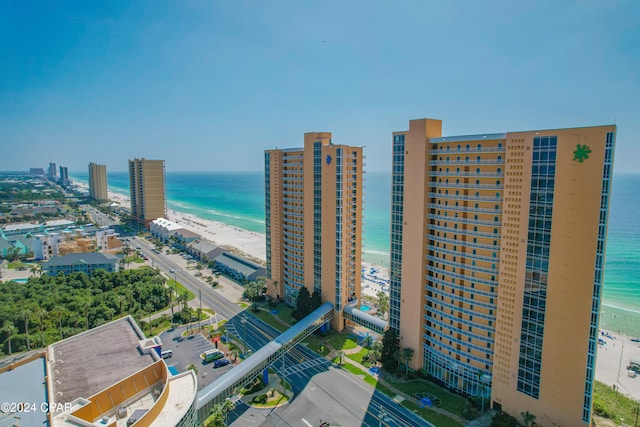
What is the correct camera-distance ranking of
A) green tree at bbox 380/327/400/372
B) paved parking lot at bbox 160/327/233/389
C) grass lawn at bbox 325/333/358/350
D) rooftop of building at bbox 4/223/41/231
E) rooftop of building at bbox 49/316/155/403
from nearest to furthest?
rooftop of building at bbox 49/316/155/403 < green tree at bbox 380/327/400/372 < paved parking lot at bbox 160/327/233/389 < grass lawn at bbox 325/333/358/350 < rooftop of building at bbox 4/223/41/231

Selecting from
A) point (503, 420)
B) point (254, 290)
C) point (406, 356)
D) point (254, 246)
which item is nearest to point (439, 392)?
point (406, 356)

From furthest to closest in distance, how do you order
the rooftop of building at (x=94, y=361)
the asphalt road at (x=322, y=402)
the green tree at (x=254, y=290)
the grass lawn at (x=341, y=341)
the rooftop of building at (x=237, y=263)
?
1. the rooftop of building at (x=237, y=263)
2. the green tree at (x=254, y=290)
3. the grass lawn at (x=341, y=341)
4. the asphalt road at (x=322, y=402)
5. the rooftop of building at (x=94, y=361)

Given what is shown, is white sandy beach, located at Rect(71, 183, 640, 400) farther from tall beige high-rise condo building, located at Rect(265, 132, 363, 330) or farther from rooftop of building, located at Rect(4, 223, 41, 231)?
rooftop of building, located at Rect(4, 223, 41, 231)

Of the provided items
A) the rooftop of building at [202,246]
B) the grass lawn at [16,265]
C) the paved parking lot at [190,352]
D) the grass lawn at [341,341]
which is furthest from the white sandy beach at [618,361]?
the grass lawn at [16,265]

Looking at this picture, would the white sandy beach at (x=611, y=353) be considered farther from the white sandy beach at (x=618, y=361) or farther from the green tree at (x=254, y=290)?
the green tree at (x=254, y=290)

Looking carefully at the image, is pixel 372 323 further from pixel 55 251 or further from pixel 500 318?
pixel 55 251

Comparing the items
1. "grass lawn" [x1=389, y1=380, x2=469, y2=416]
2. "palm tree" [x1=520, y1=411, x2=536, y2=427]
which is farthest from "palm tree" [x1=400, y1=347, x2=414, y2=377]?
"palm tree" [x1=520, y1=411, x2=536, y2=427]

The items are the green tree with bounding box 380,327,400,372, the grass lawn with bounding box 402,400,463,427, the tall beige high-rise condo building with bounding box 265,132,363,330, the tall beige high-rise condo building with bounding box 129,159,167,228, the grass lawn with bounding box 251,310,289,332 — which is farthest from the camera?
the tall beige high-rise condo building with bounding box 129,159,167,228
